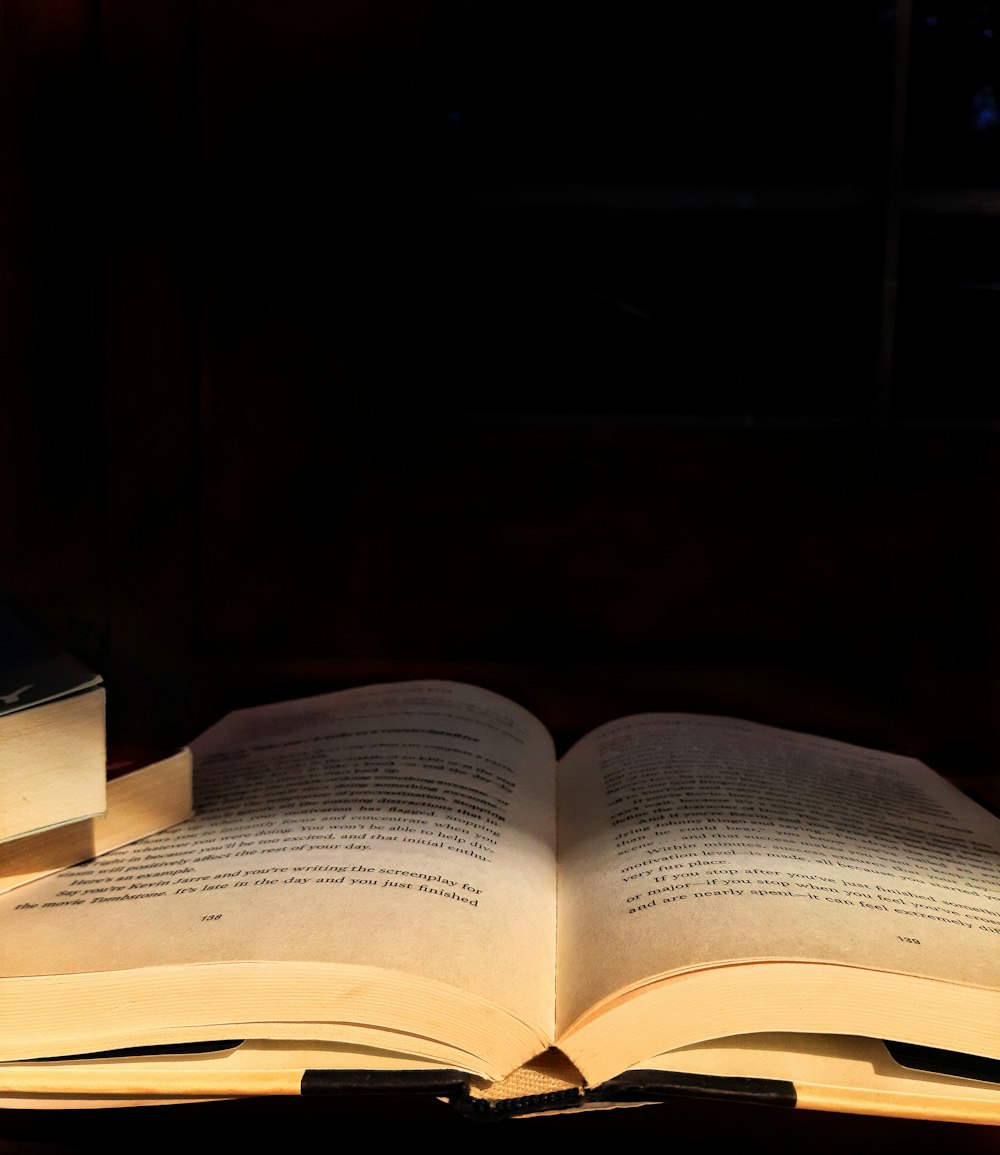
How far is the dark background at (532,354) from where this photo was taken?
76 centimetres

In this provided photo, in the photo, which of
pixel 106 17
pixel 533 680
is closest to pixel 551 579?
pixel 533 680

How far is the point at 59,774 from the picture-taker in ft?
1.33

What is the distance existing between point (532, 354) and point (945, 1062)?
0.56 meters

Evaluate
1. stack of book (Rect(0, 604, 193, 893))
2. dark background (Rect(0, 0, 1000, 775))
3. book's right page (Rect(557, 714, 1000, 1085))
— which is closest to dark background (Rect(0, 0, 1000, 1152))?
dark background (Rect(0, 0, 1000, 775))

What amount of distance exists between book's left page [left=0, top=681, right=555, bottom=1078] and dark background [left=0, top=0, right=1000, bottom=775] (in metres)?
0.27

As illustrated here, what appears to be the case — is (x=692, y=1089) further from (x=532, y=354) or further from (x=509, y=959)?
(x=532, y=354)

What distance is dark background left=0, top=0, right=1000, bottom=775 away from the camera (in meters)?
0.76

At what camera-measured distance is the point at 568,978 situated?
376mm

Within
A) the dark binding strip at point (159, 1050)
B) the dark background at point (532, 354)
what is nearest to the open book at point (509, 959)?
the dark binding strip at point (159, 1050)

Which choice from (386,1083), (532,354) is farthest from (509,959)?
(532,354)

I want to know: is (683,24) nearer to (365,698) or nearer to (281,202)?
(281,202)

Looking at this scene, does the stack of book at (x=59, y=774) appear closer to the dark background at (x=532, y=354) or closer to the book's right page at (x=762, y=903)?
the book's right page at (x=762, y=903)

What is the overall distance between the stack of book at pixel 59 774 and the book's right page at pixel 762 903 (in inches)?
7.7

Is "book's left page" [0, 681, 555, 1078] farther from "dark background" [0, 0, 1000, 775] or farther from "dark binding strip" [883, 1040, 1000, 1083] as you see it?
"dark background" [0, 0, 1000, 775]
